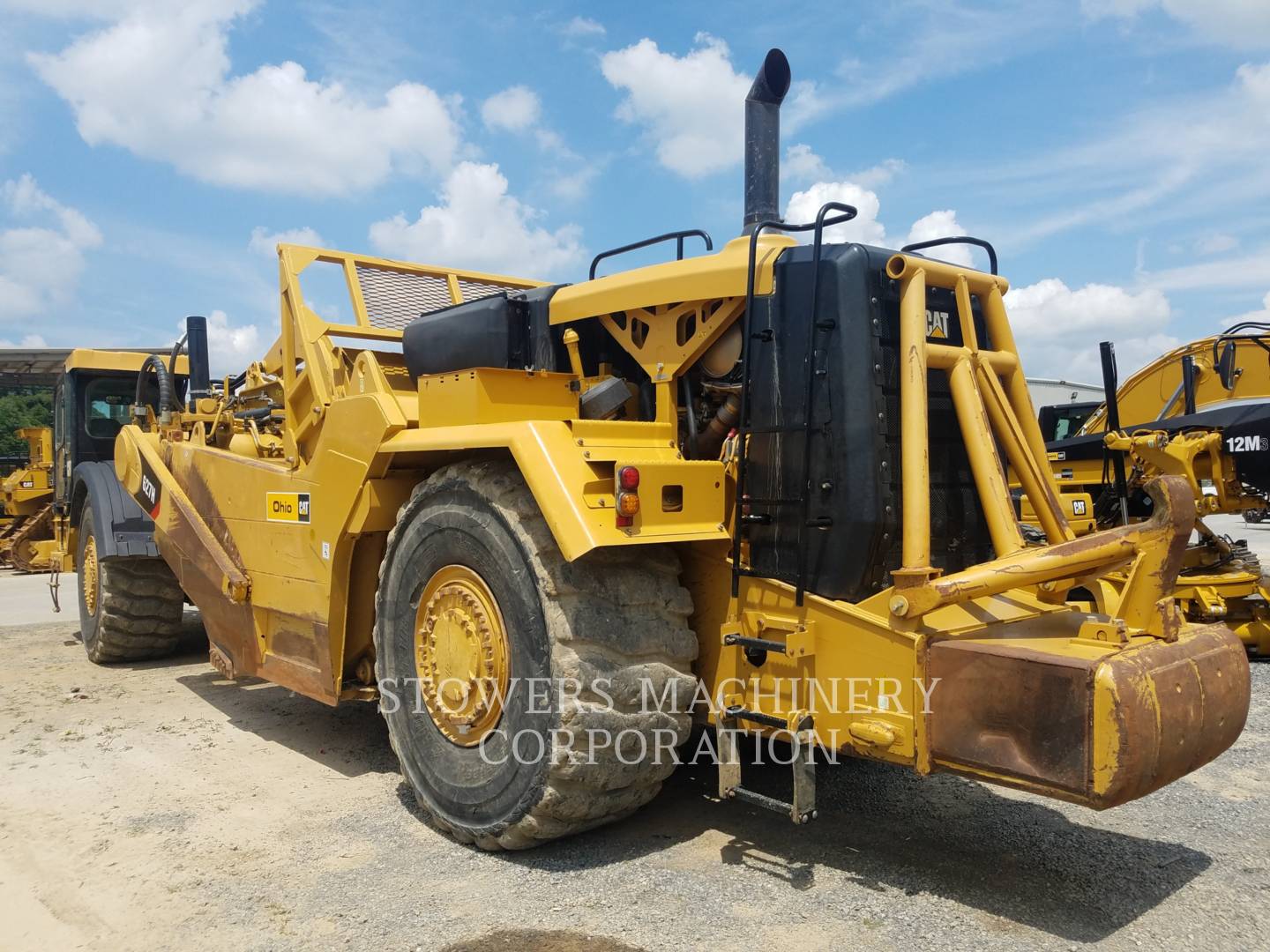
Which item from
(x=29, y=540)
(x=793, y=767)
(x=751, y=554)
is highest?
(x=751, y=554)

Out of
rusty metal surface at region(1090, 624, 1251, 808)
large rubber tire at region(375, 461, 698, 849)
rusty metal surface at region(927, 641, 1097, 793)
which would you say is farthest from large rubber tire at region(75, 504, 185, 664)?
rusty metal surface at region(1090, 624, 1251, 808)

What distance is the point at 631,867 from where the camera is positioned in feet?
11.6

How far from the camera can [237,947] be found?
10.1 ft

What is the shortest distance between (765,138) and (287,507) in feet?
9.58

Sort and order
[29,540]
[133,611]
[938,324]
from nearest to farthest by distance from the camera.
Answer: [938,324] < [133,611] < [29,540]

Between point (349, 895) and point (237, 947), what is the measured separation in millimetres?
412

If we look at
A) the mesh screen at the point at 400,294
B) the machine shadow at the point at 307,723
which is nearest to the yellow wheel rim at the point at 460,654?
the machine shadow at the point at 307,723

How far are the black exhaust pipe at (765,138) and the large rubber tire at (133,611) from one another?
5.70 metres

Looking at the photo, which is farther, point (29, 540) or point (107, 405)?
point (29, 540)

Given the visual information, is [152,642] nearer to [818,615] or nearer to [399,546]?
[399,546]

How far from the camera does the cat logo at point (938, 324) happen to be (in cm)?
376

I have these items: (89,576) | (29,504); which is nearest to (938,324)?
(89,576)

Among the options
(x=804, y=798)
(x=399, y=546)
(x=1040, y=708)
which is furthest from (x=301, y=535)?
(x=1040, y=708)

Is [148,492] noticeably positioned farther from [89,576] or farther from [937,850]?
[937,850]
